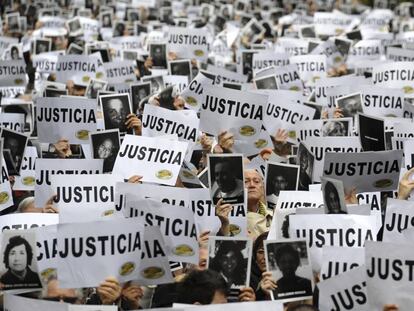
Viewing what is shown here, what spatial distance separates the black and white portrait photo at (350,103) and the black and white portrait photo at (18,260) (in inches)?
253

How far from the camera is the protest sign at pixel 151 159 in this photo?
959cm

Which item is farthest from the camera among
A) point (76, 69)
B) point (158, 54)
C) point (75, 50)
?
point (75, 50)

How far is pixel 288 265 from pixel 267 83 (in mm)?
7596

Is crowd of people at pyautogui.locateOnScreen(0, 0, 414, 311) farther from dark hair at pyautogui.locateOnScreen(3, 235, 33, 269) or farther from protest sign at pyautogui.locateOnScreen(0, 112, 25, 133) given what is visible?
protest sign at pyautogui.locateOnScreen(0, 112, 25, 133)

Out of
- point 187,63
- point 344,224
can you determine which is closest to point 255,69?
point 187,63

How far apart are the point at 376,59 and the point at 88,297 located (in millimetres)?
12070

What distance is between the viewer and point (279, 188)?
32.1 ft

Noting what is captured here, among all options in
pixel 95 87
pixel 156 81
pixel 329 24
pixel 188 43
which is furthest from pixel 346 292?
pixel 329 24

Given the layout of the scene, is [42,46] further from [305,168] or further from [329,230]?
[329,230]

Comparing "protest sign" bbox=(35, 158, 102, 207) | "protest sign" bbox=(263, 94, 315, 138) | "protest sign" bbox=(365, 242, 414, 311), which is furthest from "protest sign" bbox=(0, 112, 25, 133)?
"protest sign" bbox=(365, 242, 414, 311)

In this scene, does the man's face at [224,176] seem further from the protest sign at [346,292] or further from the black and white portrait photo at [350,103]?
the black and white portrait photo at [350,103]

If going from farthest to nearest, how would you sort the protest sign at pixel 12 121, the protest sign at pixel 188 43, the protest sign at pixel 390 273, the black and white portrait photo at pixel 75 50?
the black and white portrait photo at pixel 75 50
the protest sign at pixel 188 43
the protest sign at pixel 12 121
the protest sign at pixel 390 273

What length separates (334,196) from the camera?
780 centimetres

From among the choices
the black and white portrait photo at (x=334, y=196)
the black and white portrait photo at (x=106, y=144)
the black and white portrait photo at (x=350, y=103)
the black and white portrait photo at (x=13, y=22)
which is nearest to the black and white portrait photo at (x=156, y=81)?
the black and white portrait photo at (x=350, y=103)
